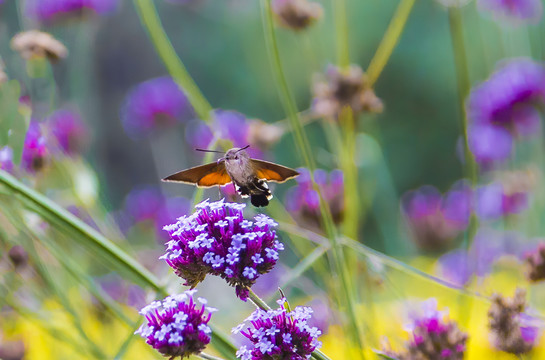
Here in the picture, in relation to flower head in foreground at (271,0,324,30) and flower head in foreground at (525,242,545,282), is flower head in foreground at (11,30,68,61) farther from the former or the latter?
flower head in foreground at (525,242,545,282)

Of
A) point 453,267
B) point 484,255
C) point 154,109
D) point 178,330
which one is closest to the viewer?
point 178,330

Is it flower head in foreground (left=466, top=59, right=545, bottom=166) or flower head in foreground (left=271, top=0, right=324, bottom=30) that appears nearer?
flower head in foreground (left=271, top=0, right=324, bottom=30)

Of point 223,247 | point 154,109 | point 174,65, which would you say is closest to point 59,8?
point 154,109

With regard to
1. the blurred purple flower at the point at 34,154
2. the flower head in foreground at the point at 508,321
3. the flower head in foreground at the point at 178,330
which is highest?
the flower head in foreground at the point at 508,321

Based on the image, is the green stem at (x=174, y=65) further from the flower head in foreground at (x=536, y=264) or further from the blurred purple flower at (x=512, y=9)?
the blurred purple flower at (x=512, y=9)

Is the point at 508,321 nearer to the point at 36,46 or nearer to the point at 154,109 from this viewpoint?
the point at 36,46

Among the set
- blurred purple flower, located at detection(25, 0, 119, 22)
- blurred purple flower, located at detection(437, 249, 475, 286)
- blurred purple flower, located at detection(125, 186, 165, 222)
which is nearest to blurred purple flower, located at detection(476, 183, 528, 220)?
blurred purple flower, located at detection(437, 249, 475, 286)

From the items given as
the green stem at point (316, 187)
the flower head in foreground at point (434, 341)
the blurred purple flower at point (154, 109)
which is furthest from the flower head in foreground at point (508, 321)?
the blurred purple flower at point (154, 109)
